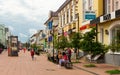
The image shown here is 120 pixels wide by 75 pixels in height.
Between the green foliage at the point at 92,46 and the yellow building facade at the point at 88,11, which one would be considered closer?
the green foliage at the point at 92,46

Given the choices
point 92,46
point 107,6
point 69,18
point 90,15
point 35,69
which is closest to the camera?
point 35,69

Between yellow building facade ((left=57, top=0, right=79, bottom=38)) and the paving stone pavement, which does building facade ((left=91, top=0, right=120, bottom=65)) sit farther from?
yellow building facade ((left=57, top=0, right=79, bottom=38))

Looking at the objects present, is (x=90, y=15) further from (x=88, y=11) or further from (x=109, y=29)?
(x=109, y=29)

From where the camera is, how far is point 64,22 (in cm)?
6712

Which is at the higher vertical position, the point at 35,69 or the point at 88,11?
the point at 88,11

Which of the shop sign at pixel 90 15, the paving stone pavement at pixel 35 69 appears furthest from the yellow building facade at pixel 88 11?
the paving stone pavement at pixel 35 69

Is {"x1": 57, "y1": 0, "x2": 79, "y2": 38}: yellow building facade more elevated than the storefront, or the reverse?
{"x1": 57, "y1": 0, "x2": 79, "y2": 38}: yellow building facade

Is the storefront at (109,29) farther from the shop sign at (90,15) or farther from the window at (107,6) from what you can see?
the window at (107,6)

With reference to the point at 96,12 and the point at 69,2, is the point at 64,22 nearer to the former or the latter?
the point at 69,2

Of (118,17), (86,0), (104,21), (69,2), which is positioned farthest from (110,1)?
(69,2)

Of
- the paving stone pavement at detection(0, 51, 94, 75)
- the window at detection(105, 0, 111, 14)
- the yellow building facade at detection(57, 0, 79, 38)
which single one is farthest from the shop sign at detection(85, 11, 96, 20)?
the yellow building facade at detection(57, 0, 79, 38)

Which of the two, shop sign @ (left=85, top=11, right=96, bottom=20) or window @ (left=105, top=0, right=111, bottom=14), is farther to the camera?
window @ (left=105, top=0, right=111, bottom=14)

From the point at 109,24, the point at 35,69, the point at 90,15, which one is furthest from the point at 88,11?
the point at 35,69

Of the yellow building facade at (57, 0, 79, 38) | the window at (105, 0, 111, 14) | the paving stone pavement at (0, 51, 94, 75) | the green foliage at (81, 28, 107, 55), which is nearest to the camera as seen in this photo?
the paving stone pavement at (0, 51, 94, 75)
